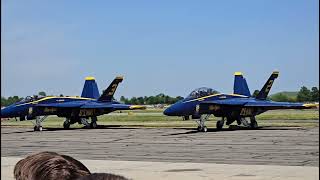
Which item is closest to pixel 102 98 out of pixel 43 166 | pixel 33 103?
pixel 33 103

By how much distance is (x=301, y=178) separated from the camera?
A: 11469 mm

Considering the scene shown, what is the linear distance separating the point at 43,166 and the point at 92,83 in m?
52.5

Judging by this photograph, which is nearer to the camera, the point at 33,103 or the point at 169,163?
the point at 169,163

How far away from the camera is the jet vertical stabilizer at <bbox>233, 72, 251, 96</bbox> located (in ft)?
149

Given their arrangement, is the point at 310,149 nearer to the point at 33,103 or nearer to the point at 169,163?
the point at 169,163

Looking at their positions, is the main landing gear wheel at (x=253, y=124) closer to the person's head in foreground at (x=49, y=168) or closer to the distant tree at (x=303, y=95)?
the person's head in foreground at (x=49, y=168)

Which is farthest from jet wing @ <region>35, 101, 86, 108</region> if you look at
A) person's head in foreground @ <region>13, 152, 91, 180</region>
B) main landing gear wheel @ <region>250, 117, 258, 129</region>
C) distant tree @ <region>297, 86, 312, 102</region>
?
distant tree @ <region>297, 86, 312, 102</region>

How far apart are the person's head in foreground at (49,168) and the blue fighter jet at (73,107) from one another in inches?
1537

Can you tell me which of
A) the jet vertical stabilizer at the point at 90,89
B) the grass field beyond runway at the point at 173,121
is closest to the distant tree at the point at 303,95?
the grass field beyond runway at the point at 173,121

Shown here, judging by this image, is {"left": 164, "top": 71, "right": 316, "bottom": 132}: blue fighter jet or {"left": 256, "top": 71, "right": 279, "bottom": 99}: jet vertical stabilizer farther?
{"left": 256, "top": 71, "right": 279, "bottom": 99}: jet vertical stabilizer

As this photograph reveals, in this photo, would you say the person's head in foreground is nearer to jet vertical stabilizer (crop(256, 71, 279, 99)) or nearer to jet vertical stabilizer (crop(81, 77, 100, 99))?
jet vertical stabilizer (crop(256, 71, 279, 99))

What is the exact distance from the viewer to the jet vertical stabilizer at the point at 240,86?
45.4 metres

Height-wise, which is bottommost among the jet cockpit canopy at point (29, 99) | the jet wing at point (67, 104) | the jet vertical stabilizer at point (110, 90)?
the jet wing at point (67, 104)

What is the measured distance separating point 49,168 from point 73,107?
45.4 meters
